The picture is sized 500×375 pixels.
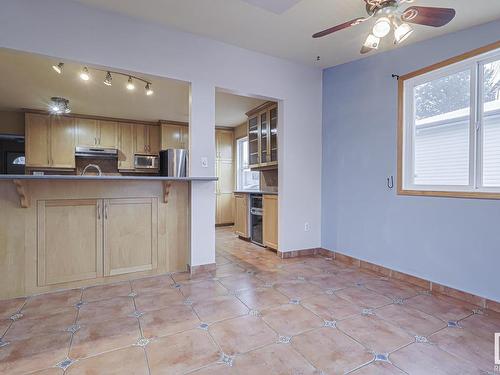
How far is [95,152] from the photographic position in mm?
5523

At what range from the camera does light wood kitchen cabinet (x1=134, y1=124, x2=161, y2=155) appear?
19.9ft

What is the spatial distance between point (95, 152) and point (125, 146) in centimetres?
62

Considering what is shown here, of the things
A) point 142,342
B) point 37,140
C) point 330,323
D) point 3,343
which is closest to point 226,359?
point 142,342

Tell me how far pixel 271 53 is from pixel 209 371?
334 centimetres

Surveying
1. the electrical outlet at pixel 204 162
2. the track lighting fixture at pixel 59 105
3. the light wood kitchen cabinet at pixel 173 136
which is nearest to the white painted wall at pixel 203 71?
the electrical outlet at pixel 204 162

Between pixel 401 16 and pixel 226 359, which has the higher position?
pixel 401 16

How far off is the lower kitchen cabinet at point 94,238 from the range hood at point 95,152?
11.3 ft

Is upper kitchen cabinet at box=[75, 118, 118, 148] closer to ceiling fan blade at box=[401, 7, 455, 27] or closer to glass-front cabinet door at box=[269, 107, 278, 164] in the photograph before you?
glass-front cabinet door at box=[269, 107, 278, 164]

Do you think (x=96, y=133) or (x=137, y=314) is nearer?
(x=137, y=314)

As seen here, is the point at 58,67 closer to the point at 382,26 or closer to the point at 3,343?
the point at 3,343

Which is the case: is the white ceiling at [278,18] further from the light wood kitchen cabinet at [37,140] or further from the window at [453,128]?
the light wood kitchen cabinet at [37,140]

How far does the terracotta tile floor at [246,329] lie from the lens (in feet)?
4.96

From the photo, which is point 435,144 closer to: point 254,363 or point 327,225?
point 327,225

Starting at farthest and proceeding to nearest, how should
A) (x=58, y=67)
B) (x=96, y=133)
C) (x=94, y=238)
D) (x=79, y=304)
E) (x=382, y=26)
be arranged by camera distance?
(x=96, y=133)
(x=58, y=67)
(x=94, y=238)
(x=79, y=304)
(x=382, y=26)
